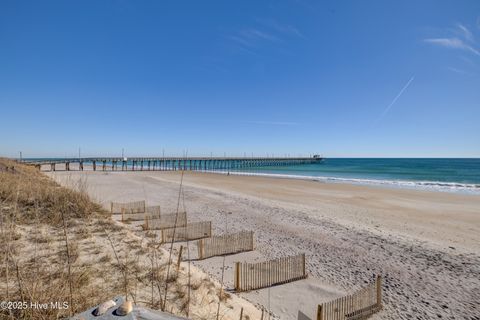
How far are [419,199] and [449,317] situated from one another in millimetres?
20431

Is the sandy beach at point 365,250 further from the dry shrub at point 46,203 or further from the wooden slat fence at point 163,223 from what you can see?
the dry shrub at point 46,203

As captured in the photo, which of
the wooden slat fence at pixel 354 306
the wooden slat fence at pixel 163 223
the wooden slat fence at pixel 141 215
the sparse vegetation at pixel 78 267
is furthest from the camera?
the wooden slat fence at pixel 141 215

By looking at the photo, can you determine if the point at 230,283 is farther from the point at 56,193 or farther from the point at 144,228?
the point at 56,193

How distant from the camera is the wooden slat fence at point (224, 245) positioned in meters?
8.73

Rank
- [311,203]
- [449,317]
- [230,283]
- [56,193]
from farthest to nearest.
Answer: [311,203] < [56,193] < [230,283] < [449,317]

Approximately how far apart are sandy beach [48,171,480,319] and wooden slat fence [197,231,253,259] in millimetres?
279

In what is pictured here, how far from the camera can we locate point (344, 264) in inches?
340

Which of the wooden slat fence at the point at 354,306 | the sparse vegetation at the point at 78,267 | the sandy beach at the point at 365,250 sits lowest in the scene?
the sandy beach at the point at 365,250

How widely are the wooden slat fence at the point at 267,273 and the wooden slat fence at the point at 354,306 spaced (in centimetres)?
174

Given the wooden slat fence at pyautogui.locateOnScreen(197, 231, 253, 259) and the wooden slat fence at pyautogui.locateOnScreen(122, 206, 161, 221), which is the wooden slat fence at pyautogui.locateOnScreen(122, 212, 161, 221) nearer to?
the wooden slat fence at pyautogui.locateOnScreen(122, 206, 161, 221)

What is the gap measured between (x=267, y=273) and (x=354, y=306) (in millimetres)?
2221

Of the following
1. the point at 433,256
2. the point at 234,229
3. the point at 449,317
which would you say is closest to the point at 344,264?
the point at 449,317

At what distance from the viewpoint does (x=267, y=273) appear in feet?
22.9

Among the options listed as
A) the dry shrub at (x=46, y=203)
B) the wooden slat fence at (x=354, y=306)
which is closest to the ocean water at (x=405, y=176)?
the wooden slat fence at (x=354, y=306)
